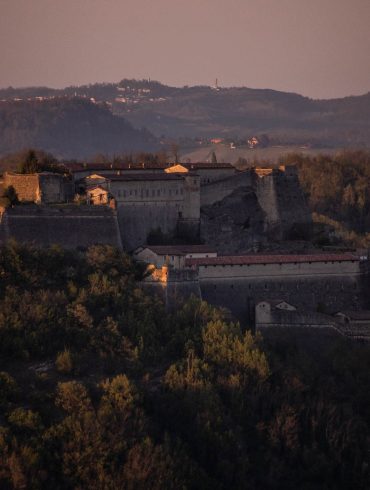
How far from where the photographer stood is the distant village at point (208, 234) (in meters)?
41.5

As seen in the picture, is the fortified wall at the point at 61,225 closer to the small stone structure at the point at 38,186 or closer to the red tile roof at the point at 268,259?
the small stone structure at the point at 38,186

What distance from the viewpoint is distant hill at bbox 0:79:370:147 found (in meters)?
176

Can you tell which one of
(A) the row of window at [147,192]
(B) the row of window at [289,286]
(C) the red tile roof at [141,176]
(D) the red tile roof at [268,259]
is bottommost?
(B) the row of window at [289,286]

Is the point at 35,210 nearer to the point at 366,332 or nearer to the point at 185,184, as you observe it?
the point at 185,184

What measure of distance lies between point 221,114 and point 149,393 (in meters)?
150

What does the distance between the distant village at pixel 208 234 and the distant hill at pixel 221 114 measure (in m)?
119

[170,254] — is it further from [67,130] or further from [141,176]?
[67,130]

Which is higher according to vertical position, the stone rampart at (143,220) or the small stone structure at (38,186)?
the small stone structure at (38,186)

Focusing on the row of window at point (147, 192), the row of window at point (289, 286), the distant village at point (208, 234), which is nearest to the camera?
the distant village at point (208, 234)

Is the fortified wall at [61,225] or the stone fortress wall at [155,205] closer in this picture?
the fortified wall at [61,225]

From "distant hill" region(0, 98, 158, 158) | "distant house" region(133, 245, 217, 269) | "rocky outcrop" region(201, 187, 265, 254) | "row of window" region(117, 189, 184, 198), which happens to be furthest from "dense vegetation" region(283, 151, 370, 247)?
"distant hill" region(0, 98, 158, 158)

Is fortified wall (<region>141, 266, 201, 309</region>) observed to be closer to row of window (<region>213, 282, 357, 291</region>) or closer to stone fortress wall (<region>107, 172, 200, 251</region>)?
row of window (<region>213, 282, 357, 291</region>)

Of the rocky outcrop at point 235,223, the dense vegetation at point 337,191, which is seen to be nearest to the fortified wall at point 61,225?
the rocky outcrop at point 235,223

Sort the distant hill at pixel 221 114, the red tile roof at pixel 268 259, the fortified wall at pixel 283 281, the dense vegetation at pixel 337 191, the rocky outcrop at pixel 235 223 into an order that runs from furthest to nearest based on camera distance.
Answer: the distant hill at pixel 221 114 < the dense vegetation at pixel 337 191 < the rocky outcrop at pixel 235 223 < the fortified wall at pixel 283 281 < the red tile roof at pixel 268 259
